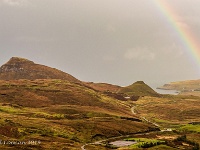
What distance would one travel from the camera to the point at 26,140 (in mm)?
157250

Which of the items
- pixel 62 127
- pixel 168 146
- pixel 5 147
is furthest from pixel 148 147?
pixel 5 147

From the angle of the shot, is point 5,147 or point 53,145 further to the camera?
point 53,145

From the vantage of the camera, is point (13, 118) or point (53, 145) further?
point (13, 118)

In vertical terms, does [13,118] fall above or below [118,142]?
above

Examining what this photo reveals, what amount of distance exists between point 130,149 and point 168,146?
87.2ft

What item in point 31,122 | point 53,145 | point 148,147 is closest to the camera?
point 53,145

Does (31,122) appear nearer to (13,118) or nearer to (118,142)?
(13,118)

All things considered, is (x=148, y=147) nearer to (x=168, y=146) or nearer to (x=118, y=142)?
(x=168, y=146)

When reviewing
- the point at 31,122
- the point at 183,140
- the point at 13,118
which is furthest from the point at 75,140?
the point at 183,140

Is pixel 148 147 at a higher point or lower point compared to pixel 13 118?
lower

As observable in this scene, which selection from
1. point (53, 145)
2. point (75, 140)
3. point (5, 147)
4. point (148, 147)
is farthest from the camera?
point (75, 140)

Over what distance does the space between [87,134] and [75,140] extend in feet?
54.5

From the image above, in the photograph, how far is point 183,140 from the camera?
18750 cm

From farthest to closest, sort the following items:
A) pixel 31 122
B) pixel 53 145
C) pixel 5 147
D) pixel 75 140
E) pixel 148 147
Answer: pixel 31 122
pixel 75 140
pixel 148 147
pixel 53 145
pixel 5 147
